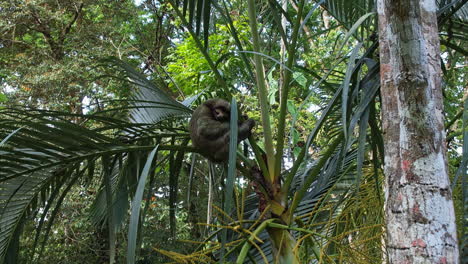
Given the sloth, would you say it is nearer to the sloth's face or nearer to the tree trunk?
the sloth's face

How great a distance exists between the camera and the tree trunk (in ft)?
3.87

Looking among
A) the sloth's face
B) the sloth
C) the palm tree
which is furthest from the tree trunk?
the sloth's face

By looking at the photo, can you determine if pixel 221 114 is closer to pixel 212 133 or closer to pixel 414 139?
pixel 212 133

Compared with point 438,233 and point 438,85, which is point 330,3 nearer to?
point 438,85

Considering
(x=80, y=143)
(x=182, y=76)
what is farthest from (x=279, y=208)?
(x=182, y=76)

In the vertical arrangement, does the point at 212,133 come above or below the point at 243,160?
above

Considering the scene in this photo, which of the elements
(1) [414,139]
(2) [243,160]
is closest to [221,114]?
(2) [243,160]

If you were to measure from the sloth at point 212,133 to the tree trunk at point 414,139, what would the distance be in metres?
0.99

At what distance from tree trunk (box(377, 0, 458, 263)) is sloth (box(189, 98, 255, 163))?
3.25 feet

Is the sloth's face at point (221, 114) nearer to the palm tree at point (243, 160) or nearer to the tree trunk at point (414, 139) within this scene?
the palm tree at point (243, 160)

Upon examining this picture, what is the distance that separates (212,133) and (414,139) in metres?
1.39

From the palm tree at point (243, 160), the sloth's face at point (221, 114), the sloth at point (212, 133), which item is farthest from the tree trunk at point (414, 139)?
the sloth's face at point (221, 114)

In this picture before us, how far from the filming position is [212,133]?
2.51m

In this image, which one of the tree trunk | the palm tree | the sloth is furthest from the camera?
→ the sloth
